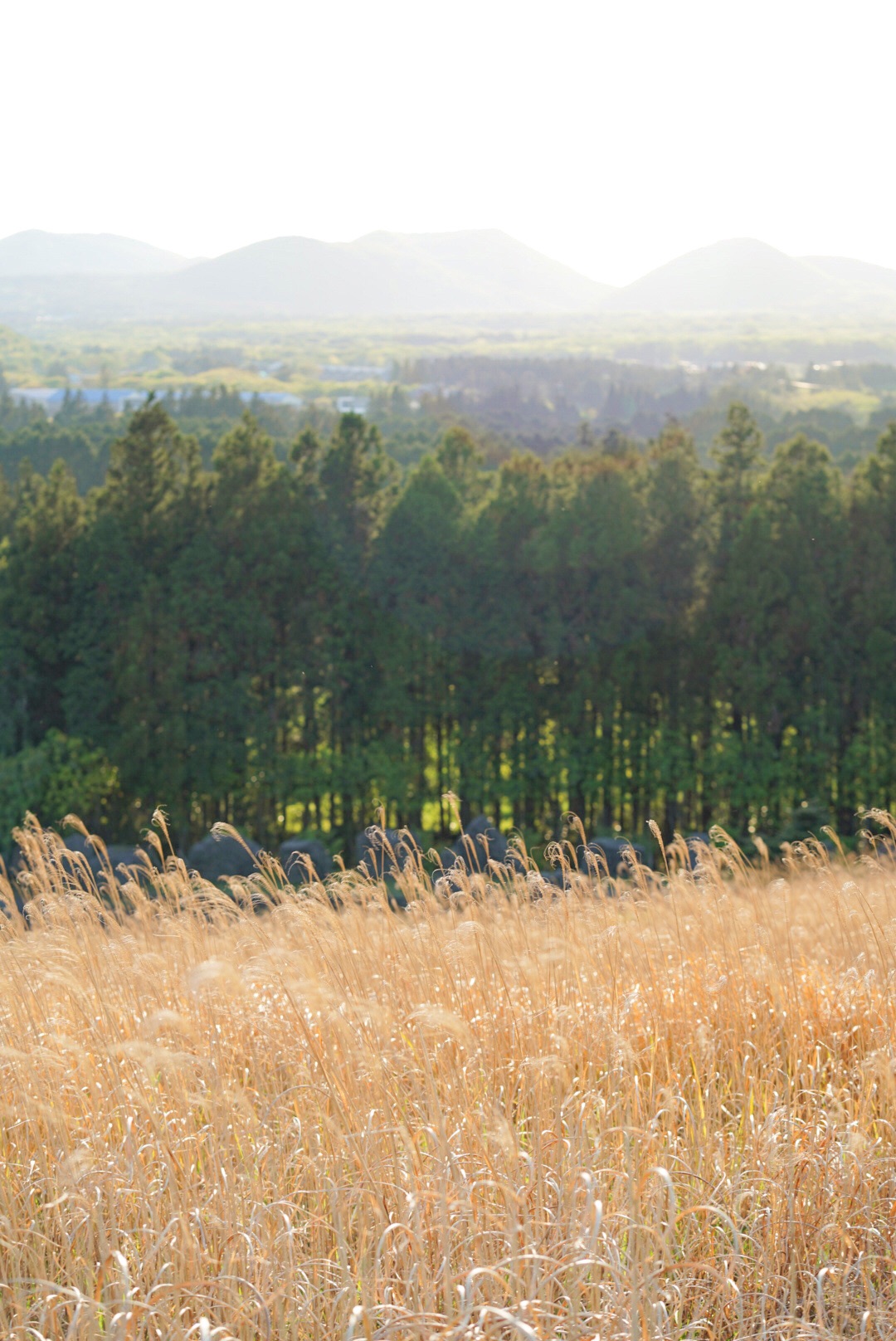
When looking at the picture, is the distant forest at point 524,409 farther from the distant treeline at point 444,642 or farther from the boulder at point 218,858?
the boulder at point 218,858

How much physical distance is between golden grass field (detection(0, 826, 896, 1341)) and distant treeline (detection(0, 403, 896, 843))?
17450 millimetres

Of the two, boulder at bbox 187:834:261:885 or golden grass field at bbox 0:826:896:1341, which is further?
boulder at bbox 187:834:261:885

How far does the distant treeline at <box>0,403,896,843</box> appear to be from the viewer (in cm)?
2211

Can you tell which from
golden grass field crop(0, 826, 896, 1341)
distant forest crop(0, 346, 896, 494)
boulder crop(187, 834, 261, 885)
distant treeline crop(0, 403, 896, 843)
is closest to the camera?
golden grass field crop(0, 826, 896, 1341)

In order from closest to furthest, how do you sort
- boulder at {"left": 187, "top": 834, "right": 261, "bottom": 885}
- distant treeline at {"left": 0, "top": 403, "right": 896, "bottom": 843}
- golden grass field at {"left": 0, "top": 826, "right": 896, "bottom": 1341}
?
golden grass field at {"left": 0, "top": 826, "right": 896, "bottom": 1341} → boulder at {"left": 187, "top": 834, "right": 261, "bottom": 885} → distant treeline at {"left": 0, "top": 403, "right": 896, "bottom": 843}

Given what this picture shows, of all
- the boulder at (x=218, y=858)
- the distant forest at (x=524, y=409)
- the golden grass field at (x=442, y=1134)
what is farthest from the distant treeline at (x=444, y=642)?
the golden grass field at (x=442, y=1134)

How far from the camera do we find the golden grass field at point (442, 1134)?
2.85m

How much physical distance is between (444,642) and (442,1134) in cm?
2046

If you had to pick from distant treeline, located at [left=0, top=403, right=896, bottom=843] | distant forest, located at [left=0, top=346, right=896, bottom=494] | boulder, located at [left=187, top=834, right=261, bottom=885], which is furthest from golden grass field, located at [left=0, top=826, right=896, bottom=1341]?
distant forest, located at [left=0, top=346, right=896, bottom=494]

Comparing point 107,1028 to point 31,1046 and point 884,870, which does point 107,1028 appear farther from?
point 884,870

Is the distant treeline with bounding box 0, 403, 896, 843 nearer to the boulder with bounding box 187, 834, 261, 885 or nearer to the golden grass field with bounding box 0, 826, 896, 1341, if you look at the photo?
the boulder with bounding box 187, 834, 261, 885

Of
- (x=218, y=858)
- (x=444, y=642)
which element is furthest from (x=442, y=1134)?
(x=444, y=642)

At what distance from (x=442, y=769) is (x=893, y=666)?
9.14m

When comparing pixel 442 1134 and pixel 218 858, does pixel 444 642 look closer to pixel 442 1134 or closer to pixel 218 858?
pixel 218 858
